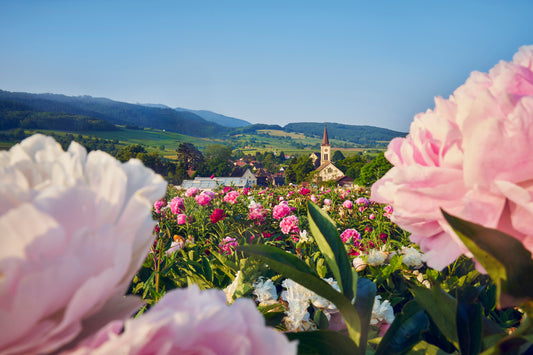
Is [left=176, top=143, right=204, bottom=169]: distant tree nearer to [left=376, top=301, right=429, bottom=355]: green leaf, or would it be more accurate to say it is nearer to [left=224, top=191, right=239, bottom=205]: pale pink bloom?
[left=224, top=191, right=239, bottom=205]: pale pink bloom

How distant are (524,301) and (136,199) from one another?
37 centimetres

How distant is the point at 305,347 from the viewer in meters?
0.42

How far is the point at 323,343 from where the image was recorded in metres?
0.43

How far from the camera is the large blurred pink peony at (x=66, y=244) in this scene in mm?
224

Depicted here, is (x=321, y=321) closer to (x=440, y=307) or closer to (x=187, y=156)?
(x=440, y=307)

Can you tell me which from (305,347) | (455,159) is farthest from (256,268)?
(455,159)

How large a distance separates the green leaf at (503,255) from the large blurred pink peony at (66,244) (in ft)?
0.95

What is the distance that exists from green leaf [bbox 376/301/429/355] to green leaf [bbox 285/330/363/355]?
2.3 inches

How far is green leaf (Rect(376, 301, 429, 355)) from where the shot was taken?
45 cm

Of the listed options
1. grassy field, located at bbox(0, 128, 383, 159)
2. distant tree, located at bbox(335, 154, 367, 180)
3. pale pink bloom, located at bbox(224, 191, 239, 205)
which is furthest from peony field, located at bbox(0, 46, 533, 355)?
grassy field, located at bbox(0, 128, 383, 159)

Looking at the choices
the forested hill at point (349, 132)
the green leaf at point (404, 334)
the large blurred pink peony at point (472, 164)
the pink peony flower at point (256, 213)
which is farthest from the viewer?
the forested hill at point (349, 132)

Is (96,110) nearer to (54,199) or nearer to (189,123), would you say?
(189,123)

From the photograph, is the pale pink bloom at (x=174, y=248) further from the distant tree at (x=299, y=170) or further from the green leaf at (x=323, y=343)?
the distant tree at (x=299, y=170)

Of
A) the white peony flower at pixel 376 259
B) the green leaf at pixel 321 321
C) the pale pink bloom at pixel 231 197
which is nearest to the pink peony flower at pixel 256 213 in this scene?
the pale pink bloom at pixel 231 197
